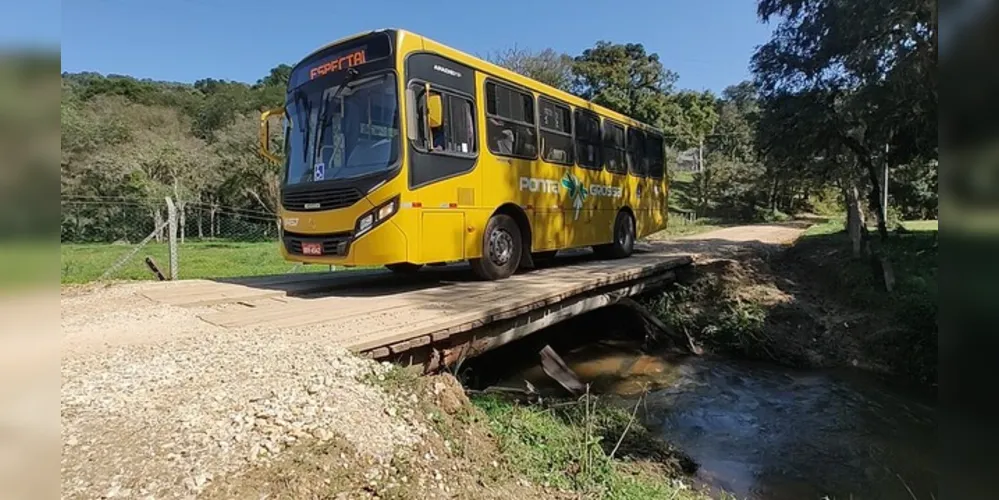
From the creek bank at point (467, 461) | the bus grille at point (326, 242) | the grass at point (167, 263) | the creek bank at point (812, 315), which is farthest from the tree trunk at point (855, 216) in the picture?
the grass at point (167, 263)

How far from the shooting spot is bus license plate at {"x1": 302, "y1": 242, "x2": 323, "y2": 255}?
6176 mm

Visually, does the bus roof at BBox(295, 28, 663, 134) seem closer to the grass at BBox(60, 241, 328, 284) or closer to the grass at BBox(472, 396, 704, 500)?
the grass at BBox(472, 396, 704, 500)

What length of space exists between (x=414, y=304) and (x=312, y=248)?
5.06ft

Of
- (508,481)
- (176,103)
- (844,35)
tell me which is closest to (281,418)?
(508,481)

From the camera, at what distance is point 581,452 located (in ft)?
13.3

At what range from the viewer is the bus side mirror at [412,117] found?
5.90 meters

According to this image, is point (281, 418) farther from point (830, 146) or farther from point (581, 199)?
point (830, 146)

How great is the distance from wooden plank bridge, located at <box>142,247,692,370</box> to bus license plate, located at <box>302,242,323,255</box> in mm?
558

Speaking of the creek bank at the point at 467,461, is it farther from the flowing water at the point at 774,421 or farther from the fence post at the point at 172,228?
the fence post at the point at 172,228

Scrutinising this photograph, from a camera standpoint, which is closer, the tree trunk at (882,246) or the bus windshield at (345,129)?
the bus windshield at (345,129)

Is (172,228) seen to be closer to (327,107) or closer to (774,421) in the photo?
(327,107)

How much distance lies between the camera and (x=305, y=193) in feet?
21.1

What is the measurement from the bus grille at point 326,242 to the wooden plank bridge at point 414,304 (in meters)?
0.56
